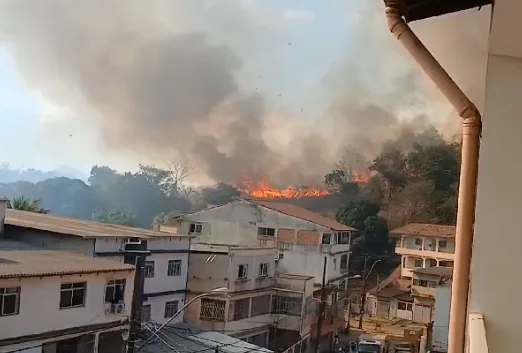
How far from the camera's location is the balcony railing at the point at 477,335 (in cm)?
120

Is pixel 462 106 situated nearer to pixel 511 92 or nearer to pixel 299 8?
pixel 511 92

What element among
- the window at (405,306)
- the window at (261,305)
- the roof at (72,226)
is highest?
the roof at (72,226)

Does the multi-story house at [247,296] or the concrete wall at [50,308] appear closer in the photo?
the concrete wall at [50,308]

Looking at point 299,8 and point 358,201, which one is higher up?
point 299,8

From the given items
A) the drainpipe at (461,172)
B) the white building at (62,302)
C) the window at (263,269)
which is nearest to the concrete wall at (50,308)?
the white building at (62,302)

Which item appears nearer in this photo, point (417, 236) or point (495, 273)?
point (495, 273)

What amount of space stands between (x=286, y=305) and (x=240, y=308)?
18cm

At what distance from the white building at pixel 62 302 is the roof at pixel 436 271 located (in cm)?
102

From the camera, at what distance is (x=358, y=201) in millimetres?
2195

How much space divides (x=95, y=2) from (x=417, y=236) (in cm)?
149

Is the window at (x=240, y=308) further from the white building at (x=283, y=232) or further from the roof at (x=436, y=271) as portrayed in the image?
the roof at (x=436, y=271)

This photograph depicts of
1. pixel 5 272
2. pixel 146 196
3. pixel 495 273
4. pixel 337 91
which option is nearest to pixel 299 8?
pixel 337 91

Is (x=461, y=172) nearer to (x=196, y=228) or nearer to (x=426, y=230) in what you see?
(x=426, y=230)

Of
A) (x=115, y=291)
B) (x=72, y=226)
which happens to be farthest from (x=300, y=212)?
(x=72, y=226)
